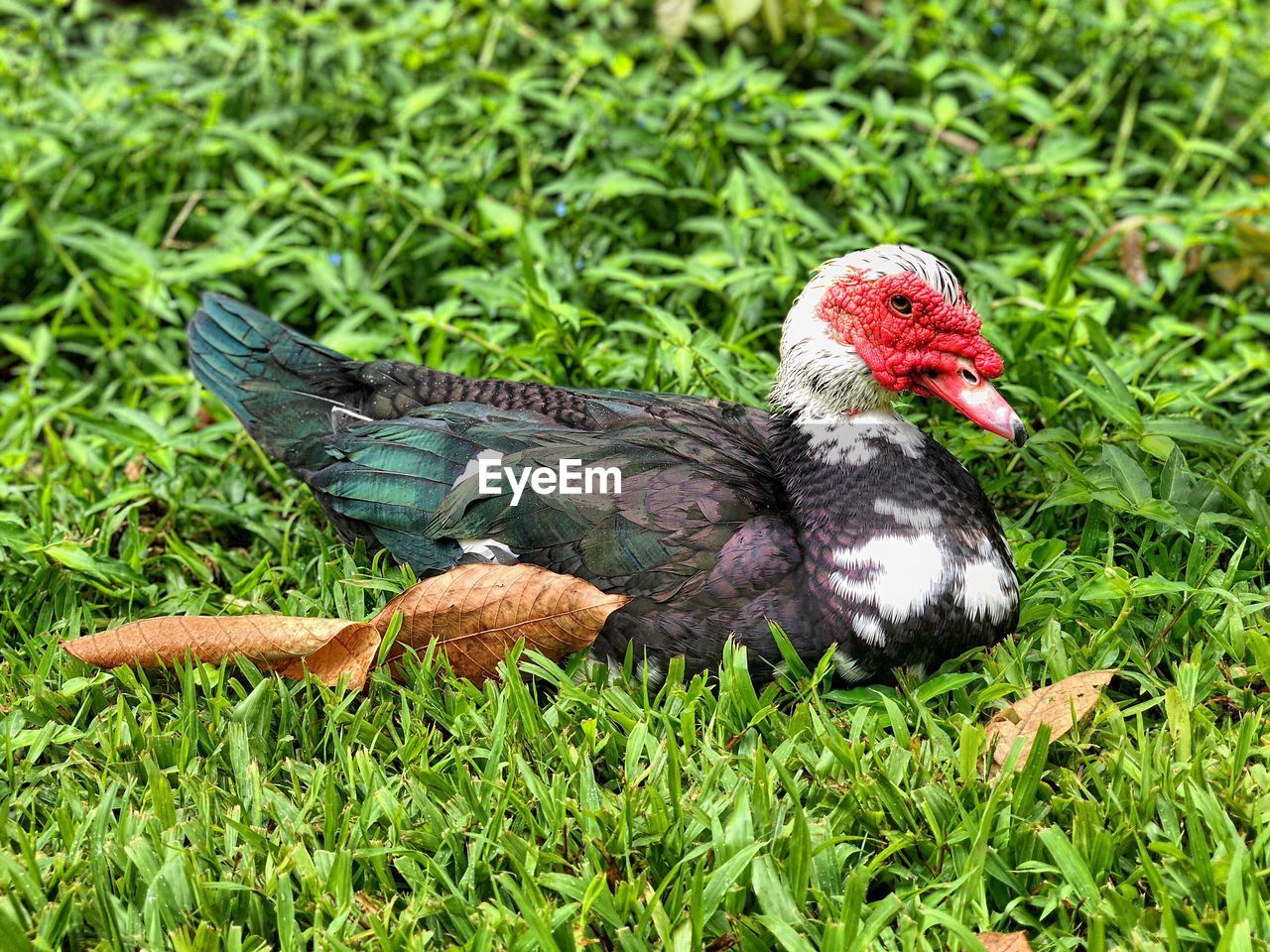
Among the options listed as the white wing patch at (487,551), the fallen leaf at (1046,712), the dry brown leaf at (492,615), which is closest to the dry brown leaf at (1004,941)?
the fallen leaf at (1046,712)

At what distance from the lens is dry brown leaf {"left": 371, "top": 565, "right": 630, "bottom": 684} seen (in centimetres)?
266

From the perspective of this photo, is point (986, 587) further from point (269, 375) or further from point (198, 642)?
point (269, 375)

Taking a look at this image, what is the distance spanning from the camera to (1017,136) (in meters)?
4.93

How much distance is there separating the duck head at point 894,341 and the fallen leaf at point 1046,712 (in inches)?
18.5

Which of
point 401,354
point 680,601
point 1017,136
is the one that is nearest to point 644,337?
point 401,354

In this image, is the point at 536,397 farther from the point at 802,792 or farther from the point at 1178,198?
the point at 1178,198

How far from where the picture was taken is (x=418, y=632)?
272 centimetres

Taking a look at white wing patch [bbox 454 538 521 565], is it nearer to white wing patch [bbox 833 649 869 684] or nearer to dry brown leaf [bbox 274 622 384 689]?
dry brown leaf [bbox 274 622 384 689]

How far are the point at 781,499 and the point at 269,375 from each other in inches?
52.4

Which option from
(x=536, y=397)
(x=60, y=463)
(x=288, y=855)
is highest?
(x=536, y=397)

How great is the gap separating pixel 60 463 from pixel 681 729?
2.03 meters

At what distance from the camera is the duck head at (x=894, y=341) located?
2.63 m

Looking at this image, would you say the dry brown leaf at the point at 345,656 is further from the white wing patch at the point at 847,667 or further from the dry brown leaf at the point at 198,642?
the white wing patch at the point at 847,667

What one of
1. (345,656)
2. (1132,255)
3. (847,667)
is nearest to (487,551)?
(345,656)
